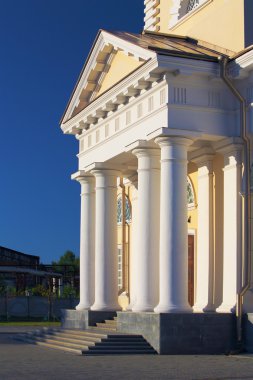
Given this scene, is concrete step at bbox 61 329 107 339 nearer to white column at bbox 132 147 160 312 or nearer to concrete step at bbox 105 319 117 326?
concrete step at bbox 105 319 117 326


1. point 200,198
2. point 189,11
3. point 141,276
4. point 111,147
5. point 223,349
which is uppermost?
point 189,11

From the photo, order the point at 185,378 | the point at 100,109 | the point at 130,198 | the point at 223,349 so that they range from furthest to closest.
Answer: the point at 130,198 < the point at 100,109 < the point at 223,349 < the point at 185,378

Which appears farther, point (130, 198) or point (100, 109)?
point (130, 198)

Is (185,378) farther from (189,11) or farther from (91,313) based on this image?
(189,11)

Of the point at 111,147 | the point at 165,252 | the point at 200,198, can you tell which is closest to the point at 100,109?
the point at 111,147

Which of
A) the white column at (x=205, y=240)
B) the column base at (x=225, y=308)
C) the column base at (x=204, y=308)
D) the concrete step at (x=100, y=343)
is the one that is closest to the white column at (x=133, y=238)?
the concrete step at (x=100, y=343)

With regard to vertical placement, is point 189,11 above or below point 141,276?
above

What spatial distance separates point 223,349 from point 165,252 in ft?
8.77

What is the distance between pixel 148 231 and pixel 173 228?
1.41 meters

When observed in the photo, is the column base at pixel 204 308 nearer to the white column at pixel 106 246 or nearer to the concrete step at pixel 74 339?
the concrete step at pixel 74 339

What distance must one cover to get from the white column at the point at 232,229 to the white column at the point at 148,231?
5.77ft

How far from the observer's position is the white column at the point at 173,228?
63.4 ft

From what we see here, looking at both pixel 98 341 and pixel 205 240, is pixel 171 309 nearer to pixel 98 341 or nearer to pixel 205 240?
pixel 98 341

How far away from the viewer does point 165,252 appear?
19.4 meters
